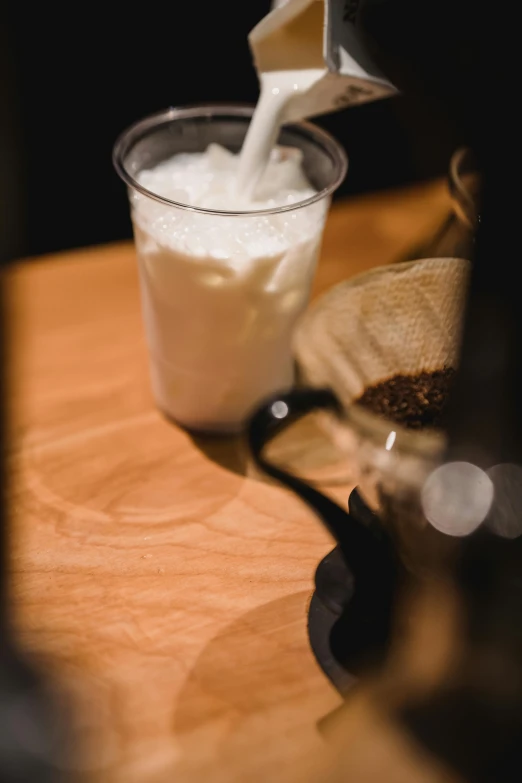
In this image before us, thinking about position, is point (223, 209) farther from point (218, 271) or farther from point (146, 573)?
point (146, 573)

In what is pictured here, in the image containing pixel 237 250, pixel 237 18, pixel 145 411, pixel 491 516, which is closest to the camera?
pixel 491 516

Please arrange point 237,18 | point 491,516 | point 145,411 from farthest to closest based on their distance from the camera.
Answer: point 237,18 < point 145,411 < point 491,516

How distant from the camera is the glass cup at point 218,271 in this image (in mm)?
465

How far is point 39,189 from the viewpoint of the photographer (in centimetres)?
84

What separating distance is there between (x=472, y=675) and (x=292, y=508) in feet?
0.56

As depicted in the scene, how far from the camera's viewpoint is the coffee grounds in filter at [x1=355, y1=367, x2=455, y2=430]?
0.38 m

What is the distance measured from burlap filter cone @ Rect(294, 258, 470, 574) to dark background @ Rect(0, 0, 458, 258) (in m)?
0.40

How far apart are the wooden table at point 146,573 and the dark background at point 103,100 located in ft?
0.75

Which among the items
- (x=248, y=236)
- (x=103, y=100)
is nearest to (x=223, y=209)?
(x=248, y=236)

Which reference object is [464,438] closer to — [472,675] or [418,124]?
[472,675]

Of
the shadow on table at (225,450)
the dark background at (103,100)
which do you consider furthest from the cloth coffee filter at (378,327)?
the dark background at (103,100)

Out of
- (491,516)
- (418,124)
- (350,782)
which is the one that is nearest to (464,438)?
(491,516)

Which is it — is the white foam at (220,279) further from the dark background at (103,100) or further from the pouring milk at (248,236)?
the dark background at (103,100)

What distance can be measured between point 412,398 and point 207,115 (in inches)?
11.0
